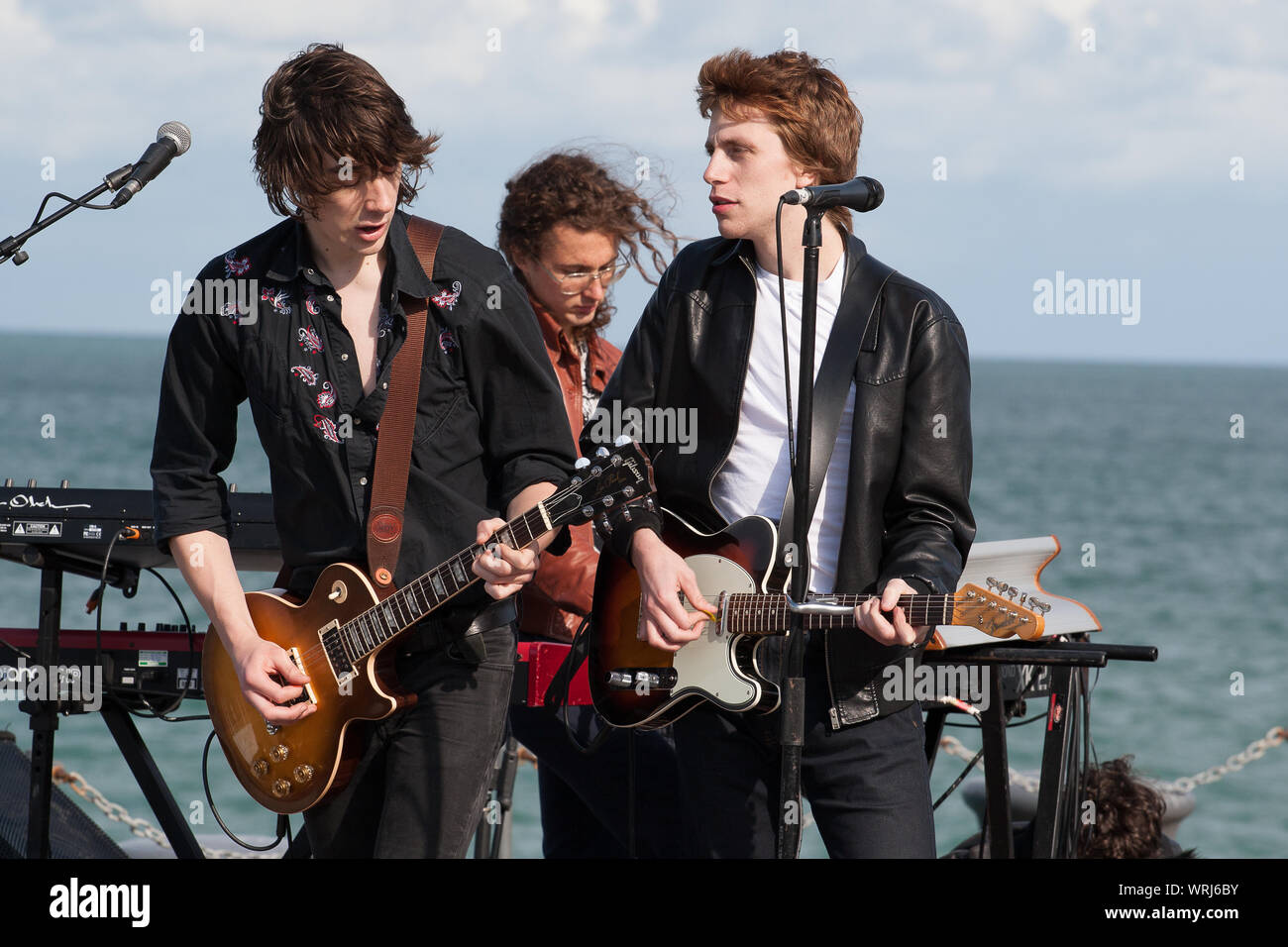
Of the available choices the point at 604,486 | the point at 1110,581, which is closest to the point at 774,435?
the point at 604,486

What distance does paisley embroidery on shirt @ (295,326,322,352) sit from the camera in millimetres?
2885

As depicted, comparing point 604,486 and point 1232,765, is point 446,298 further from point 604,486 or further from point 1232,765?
point 1232,765

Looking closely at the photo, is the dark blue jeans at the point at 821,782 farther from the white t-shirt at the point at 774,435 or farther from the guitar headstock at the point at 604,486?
the guitar headstock at the point at 604,486

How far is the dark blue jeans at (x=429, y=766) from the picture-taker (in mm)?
2680

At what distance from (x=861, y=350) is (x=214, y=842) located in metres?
4.95

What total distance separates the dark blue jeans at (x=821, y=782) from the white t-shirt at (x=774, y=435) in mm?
294

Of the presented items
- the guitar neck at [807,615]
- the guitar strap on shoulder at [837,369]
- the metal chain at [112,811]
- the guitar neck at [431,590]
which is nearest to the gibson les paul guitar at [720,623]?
the guitar neck at [807,615]

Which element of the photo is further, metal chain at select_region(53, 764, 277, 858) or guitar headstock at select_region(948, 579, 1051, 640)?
metal chain at select_region(53, 764, 277, 858)

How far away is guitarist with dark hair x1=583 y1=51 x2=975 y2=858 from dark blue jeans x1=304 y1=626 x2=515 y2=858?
1.13ft

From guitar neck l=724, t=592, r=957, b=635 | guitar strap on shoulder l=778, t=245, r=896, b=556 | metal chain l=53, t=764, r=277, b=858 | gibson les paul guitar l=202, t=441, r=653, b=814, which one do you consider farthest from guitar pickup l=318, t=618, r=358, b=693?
metal chain l=53, t=764, r=277, b=858

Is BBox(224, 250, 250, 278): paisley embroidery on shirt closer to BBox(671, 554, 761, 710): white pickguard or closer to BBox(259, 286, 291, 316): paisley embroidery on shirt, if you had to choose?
BBox(259, 286, 291, 316): paisley embroidery on shirt

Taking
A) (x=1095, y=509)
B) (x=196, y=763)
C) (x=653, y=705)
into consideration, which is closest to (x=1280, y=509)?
(x=1095, y=509)

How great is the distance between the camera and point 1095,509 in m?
33.2

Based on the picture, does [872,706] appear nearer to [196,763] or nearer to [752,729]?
[752,729]
